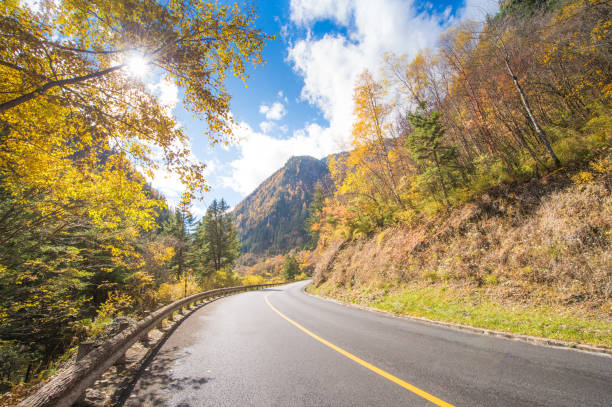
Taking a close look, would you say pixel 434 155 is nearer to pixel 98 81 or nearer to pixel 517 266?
pixel 517 266

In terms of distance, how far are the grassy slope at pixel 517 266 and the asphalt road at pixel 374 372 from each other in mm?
1725

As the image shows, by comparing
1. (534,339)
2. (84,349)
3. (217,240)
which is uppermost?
(217,240)

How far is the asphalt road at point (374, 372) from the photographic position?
288 cm

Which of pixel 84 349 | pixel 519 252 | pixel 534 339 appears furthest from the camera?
pixel 519 252

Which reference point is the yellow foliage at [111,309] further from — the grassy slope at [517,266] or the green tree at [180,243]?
the green tree at [180,243]

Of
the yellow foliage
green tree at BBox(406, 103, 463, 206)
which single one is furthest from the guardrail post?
green tree at BBox(406, 103, 463, 206)

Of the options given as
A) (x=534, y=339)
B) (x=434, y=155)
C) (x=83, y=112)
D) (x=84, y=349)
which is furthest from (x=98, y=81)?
(x=434, y=155)

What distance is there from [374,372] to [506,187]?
35.5ft

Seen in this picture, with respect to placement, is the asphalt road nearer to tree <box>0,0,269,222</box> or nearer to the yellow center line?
the yellow center line

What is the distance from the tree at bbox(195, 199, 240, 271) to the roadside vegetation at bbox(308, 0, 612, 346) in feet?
68.7

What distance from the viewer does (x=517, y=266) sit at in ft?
25.6

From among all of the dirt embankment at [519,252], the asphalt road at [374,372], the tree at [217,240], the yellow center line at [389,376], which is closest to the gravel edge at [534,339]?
the asphalt road at [374,372]

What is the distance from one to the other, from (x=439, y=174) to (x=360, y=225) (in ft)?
24.4

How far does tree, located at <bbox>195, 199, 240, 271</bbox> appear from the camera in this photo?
32.0 m
